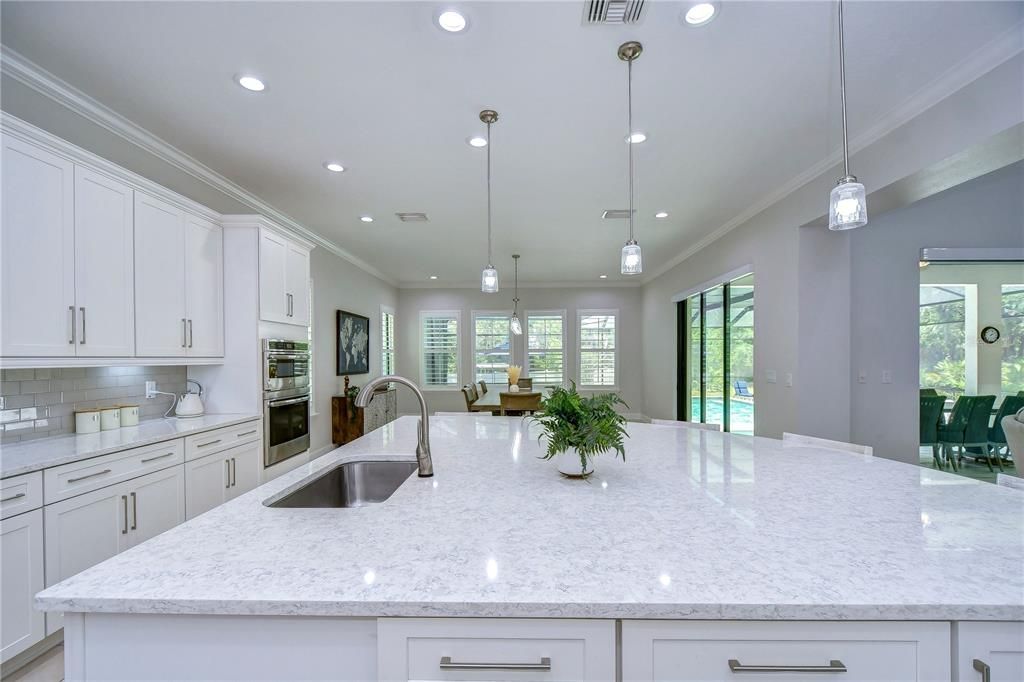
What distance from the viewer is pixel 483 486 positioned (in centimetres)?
137

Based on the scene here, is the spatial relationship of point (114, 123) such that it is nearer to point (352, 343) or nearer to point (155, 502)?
point (155, 502)

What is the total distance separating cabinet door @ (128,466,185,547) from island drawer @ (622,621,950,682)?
2515 millimetres

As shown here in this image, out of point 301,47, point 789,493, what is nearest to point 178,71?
point 301,47

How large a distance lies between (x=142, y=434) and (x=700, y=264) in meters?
5.78

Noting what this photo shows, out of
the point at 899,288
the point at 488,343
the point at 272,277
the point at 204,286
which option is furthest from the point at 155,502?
the point at 488,343

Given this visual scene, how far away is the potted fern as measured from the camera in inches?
52.4

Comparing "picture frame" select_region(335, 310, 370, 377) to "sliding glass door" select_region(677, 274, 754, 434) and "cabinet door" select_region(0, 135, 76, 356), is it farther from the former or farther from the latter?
"sliding glass door" select_region(677, 274, 754, 434)

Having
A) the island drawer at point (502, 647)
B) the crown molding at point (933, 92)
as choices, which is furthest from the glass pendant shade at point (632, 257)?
the island drawer at point (502, 647)

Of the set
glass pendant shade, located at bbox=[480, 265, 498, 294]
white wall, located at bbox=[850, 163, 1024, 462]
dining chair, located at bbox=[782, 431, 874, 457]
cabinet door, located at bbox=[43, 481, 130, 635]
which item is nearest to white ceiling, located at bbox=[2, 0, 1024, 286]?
glass pendant shade, located at bbox=[480, 265, 498, 294]

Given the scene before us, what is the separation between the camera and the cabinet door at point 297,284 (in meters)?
3.57

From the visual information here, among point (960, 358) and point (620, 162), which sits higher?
point (620, 162)

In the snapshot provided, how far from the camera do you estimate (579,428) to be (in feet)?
4.49

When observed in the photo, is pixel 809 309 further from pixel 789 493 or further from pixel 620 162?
pixel 789 493

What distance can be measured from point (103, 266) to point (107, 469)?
1.06m
